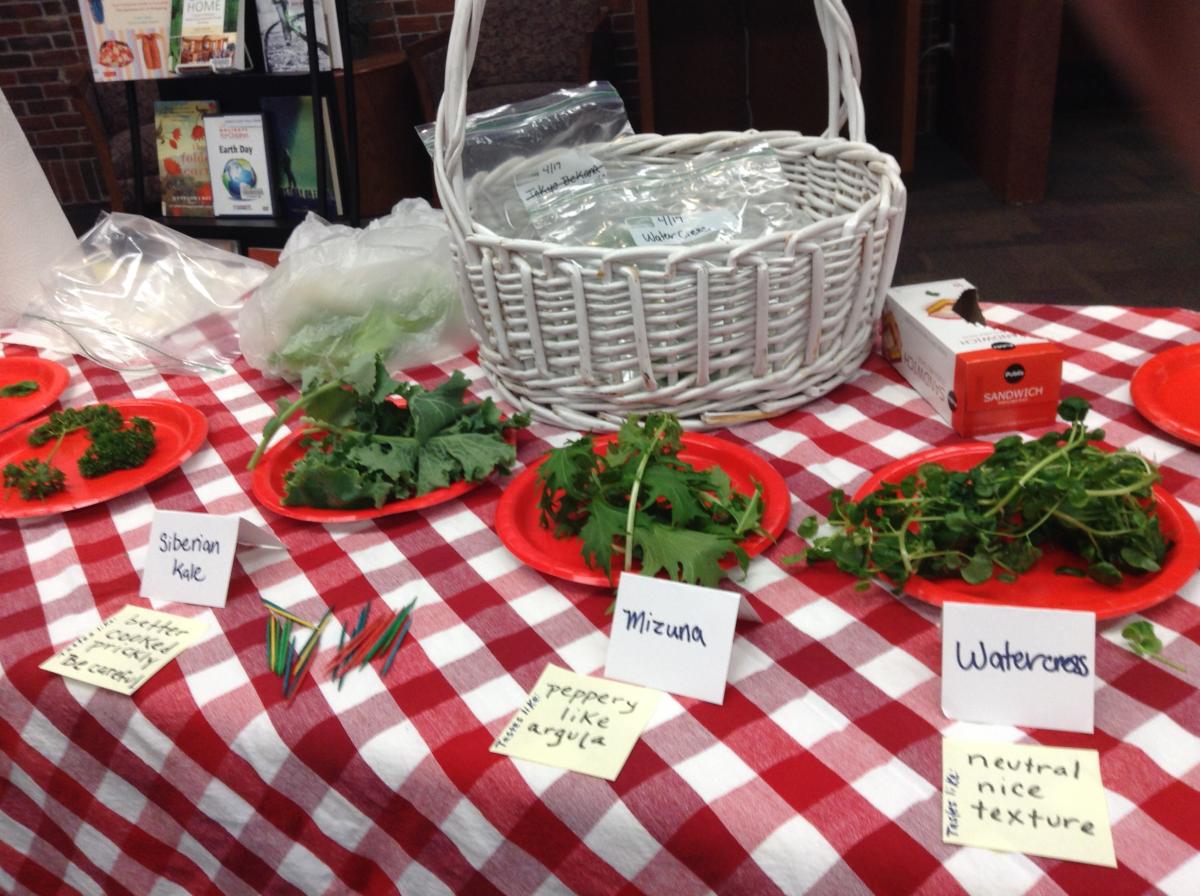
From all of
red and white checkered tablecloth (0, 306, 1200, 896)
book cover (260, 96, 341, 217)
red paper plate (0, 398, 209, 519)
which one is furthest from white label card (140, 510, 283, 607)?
book cover (260, 96, 341, 217)

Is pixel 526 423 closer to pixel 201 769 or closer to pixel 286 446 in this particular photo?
pixel 286 446

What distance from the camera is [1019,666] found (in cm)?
61

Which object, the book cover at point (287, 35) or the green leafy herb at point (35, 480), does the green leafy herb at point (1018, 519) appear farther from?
the book cover at point (287, 35)

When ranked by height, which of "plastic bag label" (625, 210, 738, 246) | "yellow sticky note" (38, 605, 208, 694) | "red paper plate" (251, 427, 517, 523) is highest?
"plastic bag label" (625, 210, 738, 246)

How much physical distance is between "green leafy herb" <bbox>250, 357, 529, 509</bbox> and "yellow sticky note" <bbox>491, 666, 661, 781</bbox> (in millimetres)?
297

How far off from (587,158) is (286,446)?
0.51 metres

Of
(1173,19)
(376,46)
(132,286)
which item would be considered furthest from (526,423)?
(376,46)

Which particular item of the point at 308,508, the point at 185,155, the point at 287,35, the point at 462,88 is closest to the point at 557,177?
the point at 462,88

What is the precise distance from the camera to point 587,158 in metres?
1.20

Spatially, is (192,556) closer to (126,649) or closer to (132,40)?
(126,649)

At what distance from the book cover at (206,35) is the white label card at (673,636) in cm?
163

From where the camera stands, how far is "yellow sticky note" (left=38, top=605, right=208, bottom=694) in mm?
754

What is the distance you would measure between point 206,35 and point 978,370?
1646mm

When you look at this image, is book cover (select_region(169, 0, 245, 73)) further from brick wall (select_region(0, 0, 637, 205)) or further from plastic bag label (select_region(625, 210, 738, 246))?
brick wall (select_region(0, 0, 637, 205))
